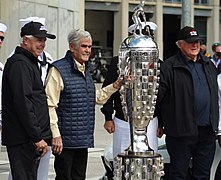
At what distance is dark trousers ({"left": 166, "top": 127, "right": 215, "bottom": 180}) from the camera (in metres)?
7.30

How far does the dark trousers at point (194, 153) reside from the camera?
7.30 meters

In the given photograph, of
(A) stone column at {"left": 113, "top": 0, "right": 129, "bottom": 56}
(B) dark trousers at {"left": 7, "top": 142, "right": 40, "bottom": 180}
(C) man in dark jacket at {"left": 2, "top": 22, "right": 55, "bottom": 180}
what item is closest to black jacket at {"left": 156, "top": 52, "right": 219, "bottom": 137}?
(C) man in dark jacket at {"left": 2, "top": 22, "right": 55, "bottom": 180}

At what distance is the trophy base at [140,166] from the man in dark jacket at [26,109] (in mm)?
1097

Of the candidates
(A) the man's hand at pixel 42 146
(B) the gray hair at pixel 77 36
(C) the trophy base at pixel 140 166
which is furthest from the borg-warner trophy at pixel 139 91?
(B) the gray hair at pixel 77 36

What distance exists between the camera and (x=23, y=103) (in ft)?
20.6

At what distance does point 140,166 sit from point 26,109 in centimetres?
130

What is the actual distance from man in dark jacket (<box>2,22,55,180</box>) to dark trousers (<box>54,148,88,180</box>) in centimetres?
63

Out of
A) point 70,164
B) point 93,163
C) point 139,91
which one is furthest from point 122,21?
point 139,91

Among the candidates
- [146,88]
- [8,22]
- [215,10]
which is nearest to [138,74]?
[146,88]

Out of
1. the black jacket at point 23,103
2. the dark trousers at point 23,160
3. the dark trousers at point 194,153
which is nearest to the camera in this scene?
the black jacket at point 23,103

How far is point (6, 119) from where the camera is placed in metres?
6.53

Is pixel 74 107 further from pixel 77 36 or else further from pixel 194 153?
pixel 194 153

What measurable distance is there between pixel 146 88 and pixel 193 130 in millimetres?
1810

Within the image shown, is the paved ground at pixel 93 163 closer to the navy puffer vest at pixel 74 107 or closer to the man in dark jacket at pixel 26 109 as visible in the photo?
the navy puffer vest at pixel 74 107
